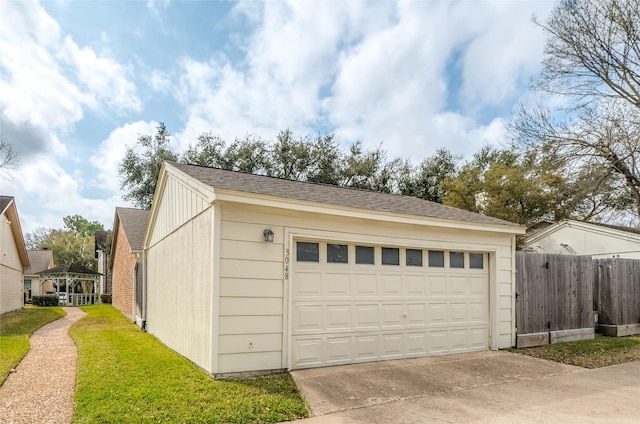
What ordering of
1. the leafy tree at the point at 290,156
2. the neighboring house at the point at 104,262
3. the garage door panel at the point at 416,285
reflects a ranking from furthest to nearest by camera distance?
the neighboring house at the point at 104,262, the leafy tree at the point at 290,156, the garage door panel at the point at 416,285

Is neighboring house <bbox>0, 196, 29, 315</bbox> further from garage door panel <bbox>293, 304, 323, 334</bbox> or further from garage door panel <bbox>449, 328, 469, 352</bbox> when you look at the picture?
garage door panel <bbox>449, 328, 469, 352</bbox>

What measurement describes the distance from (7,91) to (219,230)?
353 inches

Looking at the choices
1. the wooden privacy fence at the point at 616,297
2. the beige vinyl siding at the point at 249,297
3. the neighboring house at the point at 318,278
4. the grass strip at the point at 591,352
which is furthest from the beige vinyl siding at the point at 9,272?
the wooden privacy fence at the point at 616,297

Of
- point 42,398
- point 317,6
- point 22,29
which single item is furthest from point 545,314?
point 22,29

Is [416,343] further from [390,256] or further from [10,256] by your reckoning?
[10,256]

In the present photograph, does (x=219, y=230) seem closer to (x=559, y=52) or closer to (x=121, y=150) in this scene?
(x=559, y=52)

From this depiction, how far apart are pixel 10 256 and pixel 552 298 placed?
69.8ft

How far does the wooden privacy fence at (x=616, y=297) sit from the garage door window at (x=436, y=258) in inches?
210

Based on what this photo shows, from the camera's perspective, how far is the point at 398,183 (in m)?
26.4

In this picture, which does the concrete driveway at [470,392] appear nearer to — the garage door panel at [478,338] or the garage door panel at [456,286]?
the garage door panel at [478,338]

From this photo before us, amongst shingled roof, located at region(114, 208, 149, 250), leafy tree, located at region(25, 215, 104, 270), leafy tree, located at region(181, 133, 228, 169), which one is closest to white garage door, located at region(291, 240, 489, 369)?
shingled roof, located at region(114, 208, 149, 250)

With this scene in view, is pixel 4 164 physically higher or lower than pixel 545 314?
higher

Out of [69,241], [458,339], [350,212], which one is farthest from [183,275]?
[69,241]

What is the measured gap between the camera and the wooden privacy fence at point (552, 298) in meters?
8.48
